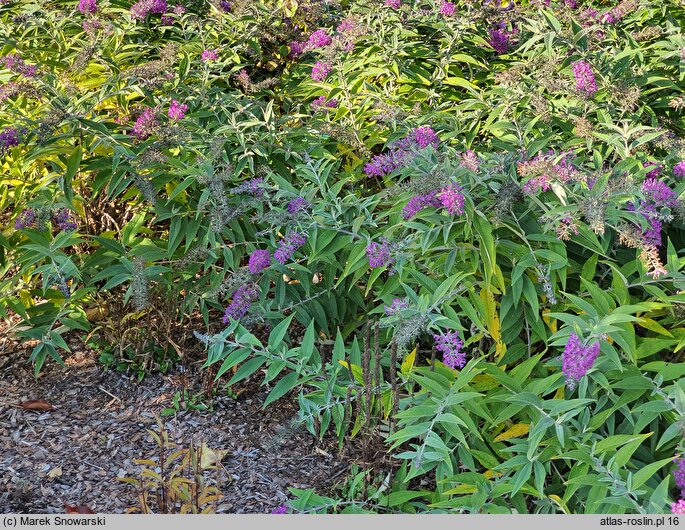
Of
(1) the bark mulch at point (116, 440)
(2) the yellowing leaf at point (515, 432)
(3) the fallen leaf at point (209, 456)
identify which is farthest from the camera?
(3) the fallen leaf at point (209, 456)

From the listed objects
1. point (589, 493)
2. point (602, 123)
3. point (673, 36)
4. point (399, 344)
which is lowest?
point (589, 493)

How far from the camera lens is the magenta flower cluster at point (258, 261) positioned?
2.99 metres

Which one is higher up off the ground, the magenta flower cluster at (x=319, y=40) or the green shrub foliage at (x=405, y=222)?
the magenta flower cluster at (x=319, y=40)

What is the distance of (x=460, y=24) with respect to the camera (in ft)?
12.6

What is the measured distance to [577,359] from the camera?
227 centimetres

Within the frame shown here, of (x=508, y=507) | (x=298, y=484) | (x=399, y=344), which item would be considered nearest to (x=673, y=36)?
(x=399, y=344)

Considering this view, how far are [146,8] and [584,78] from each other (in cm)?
217

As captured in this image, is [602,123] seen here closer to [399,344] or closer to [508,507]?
[399,344]

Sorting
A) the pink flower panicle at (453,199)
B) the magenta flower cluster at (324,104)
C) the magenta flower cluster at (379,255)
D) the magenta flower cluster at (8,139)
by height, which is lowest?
the magenta flower cluster at (379,255)

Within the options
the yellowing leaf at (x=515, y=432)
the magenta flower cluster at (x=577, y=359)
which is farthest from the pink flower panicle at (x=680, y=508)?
the yellowing leaf at (x=515, y=432)

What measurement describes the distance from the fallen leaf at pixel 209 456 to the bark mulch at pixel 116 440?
0.03 m

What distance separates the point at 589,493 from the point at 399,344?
74 cm

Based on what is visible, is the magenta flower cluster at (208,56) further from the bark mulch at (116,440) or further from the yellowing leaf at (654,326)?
the yellowing leaf at (654,326)

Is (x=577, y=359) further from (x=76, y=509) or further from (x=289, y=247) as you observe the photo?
(x=76, y=509)
